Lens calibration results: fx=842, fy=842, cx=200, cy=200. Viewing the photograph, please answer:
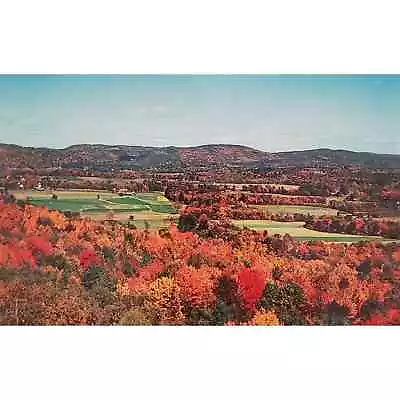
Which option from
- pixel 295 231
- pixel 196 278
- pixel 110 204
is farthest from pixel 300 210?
pixel 110 204

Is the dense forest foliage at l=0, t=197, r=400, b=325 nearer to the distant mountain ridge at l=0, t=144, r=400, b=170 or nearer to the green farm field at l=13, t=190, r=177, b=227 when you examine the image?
the green farm field at l=13, t=190, r=177, b=227

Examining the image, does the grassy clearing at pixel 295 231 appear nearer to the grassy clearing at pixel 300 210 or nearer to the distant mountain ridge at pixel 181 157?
the grassy clearing at pixel 300 210

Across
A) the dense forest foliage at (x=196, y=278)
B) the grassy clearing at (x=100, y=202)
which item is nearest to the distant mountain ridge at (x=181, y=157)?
the grassy clearing at (x=100, y=202)

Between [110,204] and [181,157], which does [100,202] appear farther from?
[181,157]

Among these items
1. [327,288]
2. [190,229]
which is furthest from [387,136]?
[190,229]
